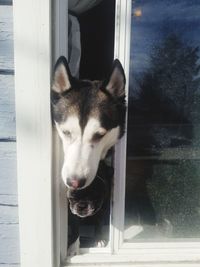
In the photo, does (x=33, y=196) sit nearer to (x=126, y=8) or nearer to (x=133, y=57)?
(x=133, y=57)

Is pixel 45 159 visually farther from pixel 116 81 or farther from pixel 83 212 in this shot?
pixel 116 81

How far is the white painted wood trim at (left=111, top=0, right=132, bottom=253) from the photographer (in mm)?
1325

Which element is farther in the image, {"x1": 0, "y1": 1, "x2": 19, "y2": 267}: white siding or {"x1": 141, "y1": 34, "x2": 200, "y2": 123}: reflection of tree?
{"x1": 141, "y1": 34, "x2": 200, "y2": 123}: reflection of tree

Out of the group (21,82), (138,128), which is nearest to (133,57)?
(138,128)

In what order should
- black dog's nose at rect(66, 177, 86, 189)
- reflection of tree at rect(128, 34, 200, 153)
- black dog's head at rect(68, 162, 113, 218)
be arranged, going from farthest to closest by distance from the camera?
reflection of tree at rect(128, 34, 200, 153)
black dog's head at rect(68, 162, 113, 218)
black dog's nose at rect(66, 177, 86, 189)

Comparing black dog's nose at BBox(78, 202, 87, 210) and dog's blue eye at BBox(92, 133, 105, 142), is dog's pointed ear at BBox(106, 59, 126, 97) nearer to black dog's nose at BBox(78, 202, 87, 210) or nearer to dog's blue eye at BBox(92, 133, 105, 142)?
dog's blue eye at BBox(92, 133, 105, 142)

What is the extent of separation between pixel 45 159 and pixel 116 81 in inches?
14.6

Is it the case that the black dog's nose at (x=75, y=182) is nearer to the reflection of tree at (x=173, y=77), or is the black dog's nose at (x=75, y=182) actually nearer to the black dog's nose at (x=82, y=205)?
the black dog's nose at (x=82, y=205)

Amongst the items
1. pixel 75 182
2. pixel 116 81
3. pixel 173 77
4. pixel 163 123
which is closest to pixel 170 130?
pixel 163 123

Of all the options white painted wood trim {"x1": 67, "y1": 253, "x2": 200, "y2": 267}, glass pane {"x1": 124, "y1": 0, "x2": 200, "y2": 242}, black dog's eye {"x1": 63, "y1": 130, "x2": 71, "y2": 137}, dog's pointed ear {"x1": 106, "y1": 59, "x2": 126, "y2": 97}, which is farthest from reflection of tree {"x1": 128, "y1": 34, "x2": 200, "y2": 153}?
white painted wood trim {"x1": 67, "y1": 253, "x2": 200, "y2": 267}

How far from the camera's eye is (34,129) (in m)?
1.33

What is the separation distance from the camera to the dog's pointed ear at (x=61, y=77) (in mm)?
1239

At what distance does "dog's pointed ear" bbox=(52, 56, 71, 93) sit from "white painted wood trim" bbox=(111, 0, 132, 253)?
0.71 ft

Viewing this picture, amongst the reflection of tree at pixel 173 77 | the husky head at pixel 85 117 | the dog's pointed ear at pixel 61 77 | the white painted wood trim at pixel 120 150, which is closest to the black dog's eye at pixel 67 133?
the husky head at pixel 85 117
